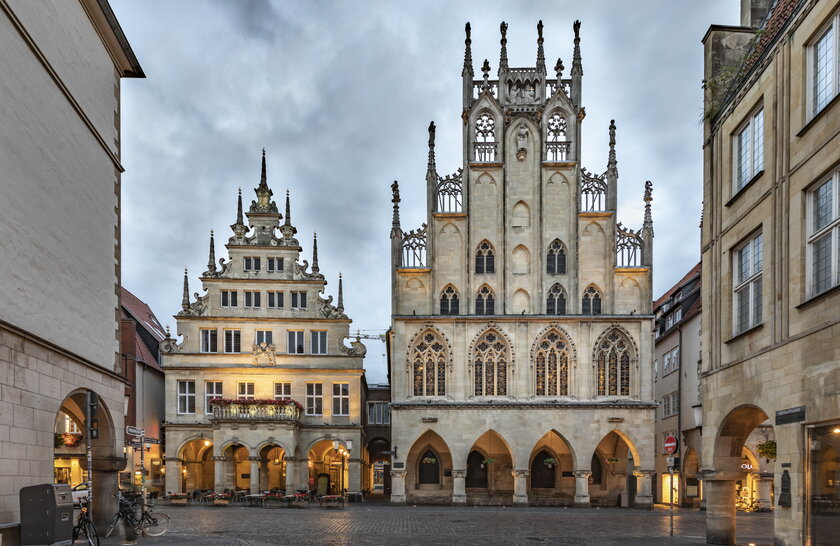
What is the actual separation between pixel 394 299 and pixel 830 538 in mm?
30714

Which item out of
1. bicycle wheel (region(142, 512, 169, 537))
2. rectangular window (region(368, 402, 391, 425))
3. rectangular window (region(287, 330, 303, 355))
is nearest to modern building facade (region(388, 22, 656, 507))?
rectangular window (region(287, 330, 303, 355))

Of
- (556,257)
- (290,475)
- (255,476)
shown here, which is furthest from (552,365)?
(255,476)

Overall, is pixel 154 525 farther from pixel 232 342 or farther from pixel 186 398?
pixel 186 398

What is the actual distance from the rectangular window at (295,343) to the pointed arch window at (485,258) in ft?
38.0

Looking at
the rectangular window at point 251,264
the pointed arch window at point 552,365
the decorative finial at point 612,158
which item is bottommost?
the pointed arch window at point 552,365

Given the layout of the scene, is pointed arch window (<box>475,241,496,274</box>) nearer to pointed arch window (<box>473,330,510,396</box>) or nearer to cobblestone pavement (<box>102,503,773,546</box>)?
pointed arch window (<box>473,330,510,396</box>)

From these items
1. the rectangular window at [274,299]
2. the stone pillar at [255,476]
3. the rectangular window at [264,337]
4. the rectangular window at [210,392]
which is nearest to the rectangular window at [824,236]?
the stone pillar at [255,476]

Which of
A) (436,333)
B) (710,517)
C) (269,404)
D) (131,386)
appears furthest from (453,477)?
(710,517)

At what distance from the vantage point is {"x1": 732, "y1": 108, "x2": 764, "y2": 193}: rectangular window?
17.3 m

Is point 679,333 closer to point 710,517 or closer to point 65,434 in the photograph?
point 710,517

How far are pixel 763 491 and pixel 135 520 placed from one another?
30.3 metres

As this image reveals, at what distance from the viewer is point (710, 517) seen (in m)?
19.5

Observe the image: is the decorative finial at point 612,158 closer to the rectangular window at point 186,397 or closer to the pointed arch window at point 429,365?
the pointed arch window at point 429,365

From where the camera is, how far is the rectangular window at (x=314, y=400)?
46.1 m
